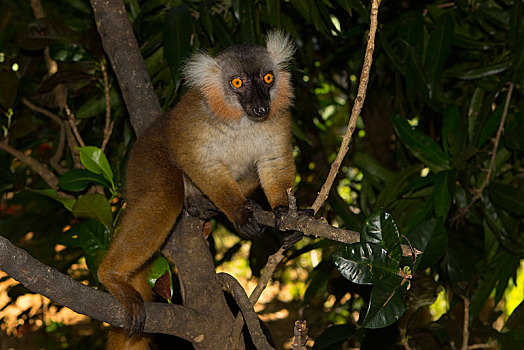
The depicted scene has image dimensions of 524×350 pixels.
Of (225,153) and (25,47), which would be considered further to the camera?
(25,47)

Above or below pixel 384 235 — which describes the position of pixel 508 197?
below

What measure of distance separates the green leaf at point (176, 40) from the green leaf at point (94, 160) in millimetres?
687

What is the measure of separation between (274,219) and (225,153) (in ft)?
2.23

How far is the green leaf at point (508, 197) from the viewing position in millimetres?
3653

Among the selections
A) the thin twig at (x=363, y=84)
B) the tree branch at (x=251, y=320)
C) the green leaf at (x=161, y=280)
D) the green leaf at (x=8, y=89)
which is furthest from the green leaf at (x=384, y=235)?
the green leaf at (x=8, y=89)

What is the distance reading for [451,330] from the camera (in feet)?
13.2

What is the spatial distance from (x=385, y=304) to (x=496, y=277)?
2.18 meters

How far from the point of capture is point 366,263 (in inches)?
85.9

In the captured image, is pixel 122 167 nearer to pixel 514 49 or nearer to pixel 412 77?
pixel 412 77

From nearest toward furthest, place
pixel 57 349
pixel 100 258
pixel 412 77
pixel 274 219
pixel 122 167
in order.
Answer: pixel 274 219, pixel 100 258, pixel 412 77, pixel 122 167, pixel 57 349

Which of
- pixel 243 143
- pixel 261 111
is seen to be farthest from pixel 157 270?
pixel 261 111

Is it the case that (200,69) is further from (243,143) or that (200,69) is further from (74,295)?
(74,295)

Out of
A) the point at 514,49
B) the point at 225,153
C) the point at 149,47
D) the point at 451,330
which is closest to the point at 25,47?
the point at 149,47

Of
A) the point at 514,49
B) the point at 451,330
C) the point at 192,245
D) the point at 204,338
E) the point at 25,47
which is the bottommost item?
the point at 451,330
